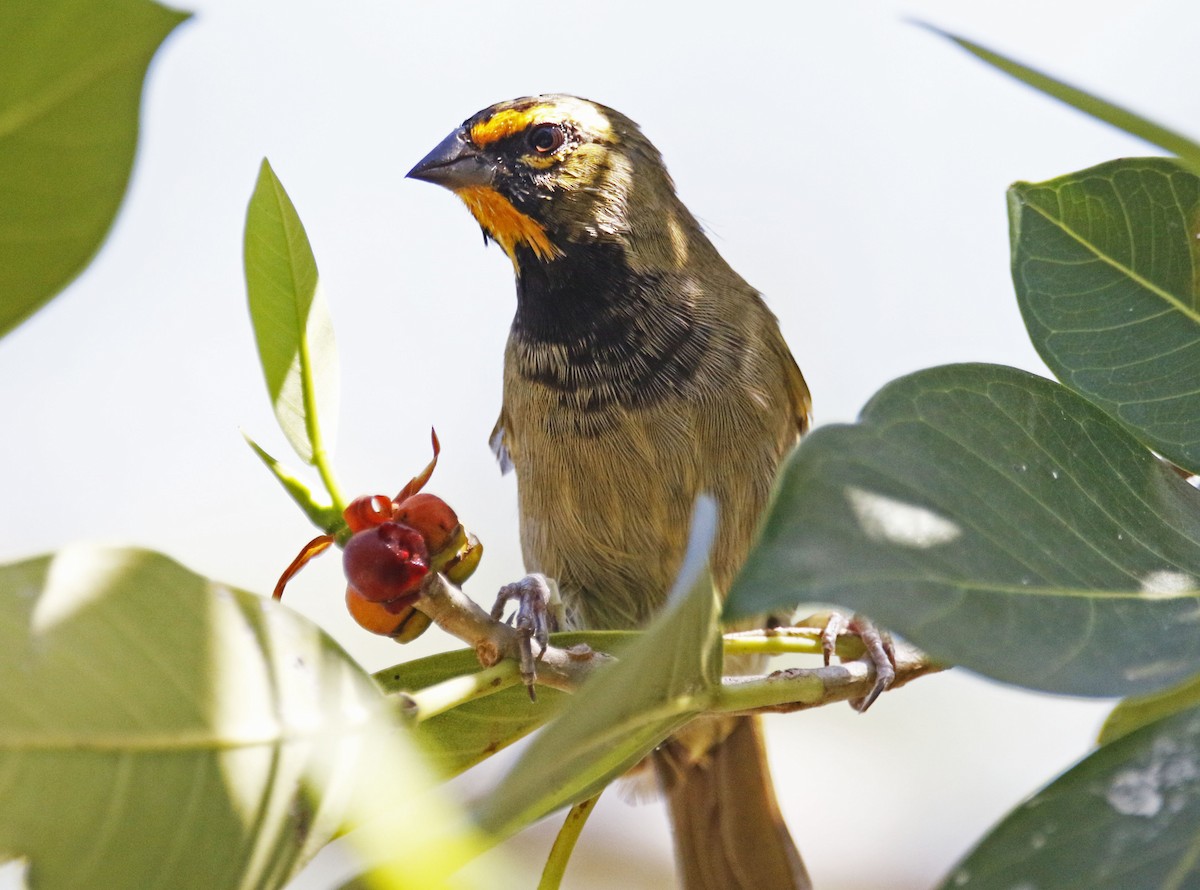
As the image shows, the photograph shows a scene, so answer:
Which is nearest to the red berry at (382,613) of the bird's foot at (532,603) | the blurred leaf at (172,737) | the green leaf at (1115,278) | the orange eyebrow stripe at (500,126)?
the blurred leaf at (172,737)

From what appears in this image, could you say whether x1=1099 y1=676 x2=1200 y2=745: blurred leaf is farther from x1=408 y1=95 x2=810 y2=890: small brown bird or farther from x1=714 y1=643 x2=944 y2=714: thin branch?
x1=408 y1=95 x2=810 y2=890: small brown bird

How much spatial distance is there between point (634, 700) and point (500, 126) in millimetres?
2037

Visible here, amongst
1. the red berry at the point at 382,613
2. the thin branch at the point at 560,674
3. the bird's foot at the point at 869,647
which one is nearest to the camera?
the thin branch at the point at 560,674

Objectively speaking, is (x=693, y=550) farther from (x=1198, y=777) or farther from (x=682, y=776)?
(x=682, y=776)

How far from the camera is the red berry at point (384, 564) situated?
1.12 metres

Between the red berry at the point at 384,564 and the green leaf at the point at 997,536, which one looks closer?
the green leaf at the point at 997,536

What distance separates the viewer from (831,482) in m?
0.81

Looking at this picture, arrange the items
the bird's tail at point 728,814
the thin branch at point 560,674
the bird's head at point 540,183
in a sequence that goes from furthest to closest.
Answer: the bird's head at point 540,183
the bird's tail at point 728,814
the thin branch at point 560,674

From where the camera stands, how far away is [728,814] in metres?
2.70

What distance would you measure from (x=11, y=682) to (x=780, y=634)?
93cm

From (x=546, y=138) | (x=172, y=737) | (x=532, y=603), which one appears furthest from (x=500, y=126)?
(x=172, y=737)

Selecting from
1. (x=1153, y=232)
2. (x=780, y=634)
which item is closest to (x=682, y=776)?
(x=780, y=634)

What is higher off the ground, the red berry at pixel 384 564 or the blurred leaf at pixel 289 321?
the blurred leaf at pixel 289 321

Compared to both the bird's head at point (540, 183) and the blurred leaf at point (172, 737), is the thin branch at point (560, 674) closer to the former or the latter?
the blurred leaf at point (172, 737)
